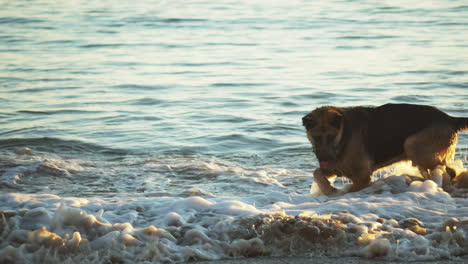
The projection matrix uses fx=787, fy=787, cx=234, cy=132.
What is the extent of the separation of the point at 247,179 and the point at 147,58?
9.23 m

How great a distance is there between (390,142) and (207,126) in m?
4.50

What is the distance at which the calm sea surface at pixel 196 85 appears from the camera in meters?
9.75

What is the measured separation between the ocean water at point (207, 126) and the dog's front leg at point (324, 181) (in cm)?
12

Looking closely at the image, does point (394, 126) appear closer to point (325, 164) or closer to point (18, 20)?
point (325, 164)

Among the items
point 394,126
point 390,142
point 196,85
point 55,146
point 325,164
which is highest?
point 394,126

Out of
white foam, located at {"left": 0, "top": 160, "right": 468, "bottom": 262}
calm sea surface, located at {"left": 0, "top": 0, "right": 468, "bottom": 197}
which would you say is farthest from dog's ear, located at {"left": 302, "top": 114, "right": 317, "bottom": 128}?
calm sea surface, located at {"left": 0, "top": 0, "right": 468, "bottom": 197}

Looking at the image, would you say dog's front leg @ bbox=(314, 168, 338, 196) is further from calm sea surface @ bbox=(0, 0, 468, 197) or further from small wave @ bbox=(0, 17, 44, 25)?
small wave @ bbox=(0, 17, 44, 25)

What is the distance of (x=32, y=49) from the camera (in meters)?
19.2

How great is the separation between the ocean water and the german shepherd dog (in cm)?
21

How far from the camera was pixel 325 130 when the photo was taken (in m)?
7.74

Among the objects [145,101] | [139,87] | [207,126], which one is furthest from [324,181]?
[139,87]

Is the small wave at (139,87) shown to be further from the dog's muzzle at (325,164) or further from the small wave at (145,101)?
the dog's muzzle at (325,164)

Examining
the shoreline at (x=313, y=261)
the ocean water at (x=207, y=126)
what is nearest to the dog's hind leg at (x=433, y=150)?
the ocean water at (x=207, y=126)

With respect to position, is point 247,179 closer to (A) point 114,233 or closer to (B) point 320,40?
(A) point 114,233
